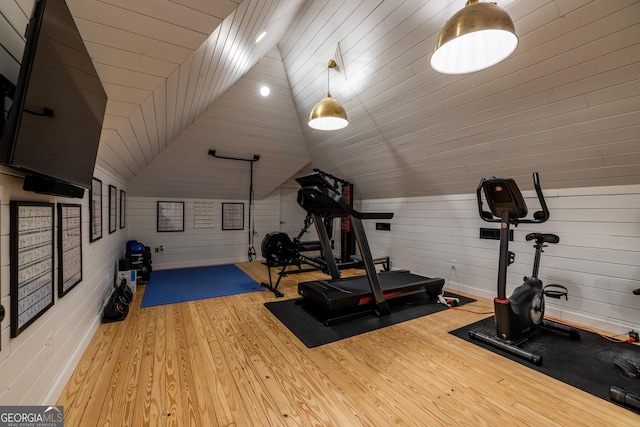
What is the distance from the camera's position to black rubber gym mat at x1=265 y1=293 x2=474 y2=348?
9.52 ft

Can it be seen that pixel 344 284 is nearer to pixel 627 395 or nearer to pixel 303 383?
pixel 303 383

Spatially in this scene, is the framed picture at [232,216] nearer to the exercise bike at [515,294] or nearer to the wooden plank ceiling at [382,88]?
the wooden plank ceiling at [382,88]

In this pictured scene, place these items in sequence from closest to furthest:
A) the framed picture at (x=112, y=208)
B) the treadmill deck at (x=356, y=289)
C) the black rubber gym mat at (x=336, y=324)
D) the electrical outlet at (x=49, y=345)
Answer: the electrical outlet at (x=49, y=345)
the black rubber gym mat at (x=336, y=324)
the treadmill deck at (x=356, y=289)
the framed picture at (x=112, y=208)

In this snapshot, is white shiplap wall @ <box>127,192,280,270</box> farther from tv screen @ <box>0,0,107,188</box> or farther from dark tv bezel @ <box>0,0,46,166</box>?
dark tv bezel @ <box>0,0,46,166</box>

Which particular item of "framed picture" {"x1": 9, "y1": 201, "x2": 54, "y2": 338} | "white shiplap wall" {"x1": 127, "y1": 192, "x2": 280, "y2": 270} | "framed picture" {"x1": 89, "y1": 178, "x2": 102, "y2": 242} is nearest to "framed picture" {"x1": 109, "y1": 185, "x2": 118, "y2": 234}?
"framed picture" {"x1": 89, "y1": 178, "x2": 102, "y2": 242}

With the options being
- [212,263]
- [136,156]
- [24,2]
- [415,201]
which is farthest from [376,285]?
[212,263]

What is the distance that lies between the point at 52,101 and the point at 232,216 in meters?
5.95

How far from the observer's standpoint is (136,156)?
13.3ft

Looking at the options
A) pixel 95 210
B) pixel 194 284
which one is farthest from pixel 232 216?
pixel 95 210

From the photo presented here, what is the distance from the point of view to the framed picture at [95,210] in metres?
2.79

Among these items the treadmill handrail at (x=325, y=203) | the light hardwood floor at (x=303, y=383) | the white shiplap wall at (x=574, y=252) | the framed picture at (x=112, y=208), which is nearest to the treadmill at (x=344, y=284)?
the treadmill handrail at (x=325, y=203)

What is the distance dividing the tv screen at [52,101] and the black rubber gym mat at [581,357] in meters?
3.47

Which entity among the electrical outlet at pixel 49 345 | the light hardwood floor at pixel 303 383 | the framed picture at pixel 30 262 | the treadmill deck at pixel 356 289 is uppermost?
the framed picture at pixel 30 262

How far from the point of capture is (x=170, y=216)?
6297 millimetres
